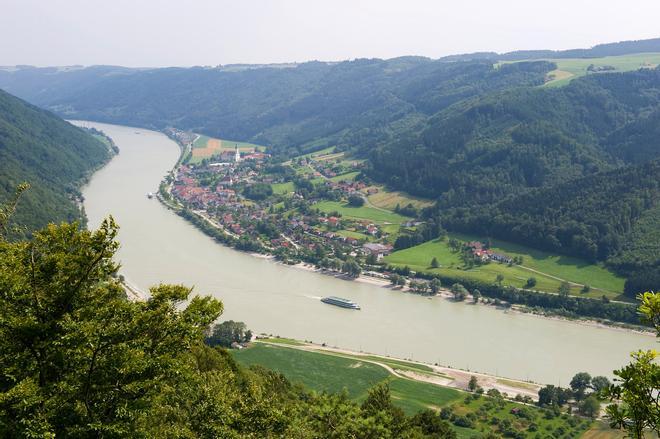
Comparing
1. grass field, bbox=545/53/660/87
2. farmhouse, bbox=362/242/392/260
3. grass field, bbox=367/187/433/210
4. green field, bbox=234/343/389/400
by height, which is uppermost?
grass field, bbox=545/53/660/87

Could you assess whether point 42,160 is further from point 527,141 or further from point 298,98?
point 298,98

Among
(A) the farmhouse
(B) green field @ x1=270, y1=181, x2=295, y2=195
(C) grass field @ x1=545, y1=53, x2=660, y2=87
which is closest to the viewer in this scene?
(A) the farmhouse

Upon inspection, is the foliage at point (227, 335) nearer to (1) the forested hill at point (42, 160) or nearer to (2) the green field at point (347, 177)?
(1) the forested hill at point (42, 160)

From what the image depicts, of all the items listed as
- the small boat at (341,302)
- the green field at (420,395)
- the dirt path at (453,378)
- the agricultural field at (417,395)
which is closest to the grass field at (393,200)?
the small boat at (341,302)

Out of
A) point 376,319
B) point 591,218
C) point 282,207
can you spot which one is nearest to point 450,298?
point 376,319

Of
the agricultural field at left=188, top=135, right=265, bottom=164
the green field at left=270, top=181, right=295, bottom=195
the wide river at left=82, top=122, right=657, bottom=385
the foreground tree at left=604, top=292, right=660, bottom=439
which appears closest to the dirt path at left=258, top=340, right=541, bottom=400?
the wide river at left=82, top=122, right=657, bottom=385

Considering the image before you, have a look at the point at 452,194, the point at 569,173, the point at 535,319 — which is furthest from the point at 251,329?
the point at 569,173

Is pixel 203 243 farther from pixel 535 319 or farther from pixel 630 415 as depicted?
pixel 630 415

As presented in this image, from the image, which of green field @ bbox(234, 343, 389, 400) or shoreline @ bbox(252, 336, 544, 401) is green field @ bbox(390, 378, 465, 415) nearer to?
shoreline @ bbox(252, 336, 544, 401)
